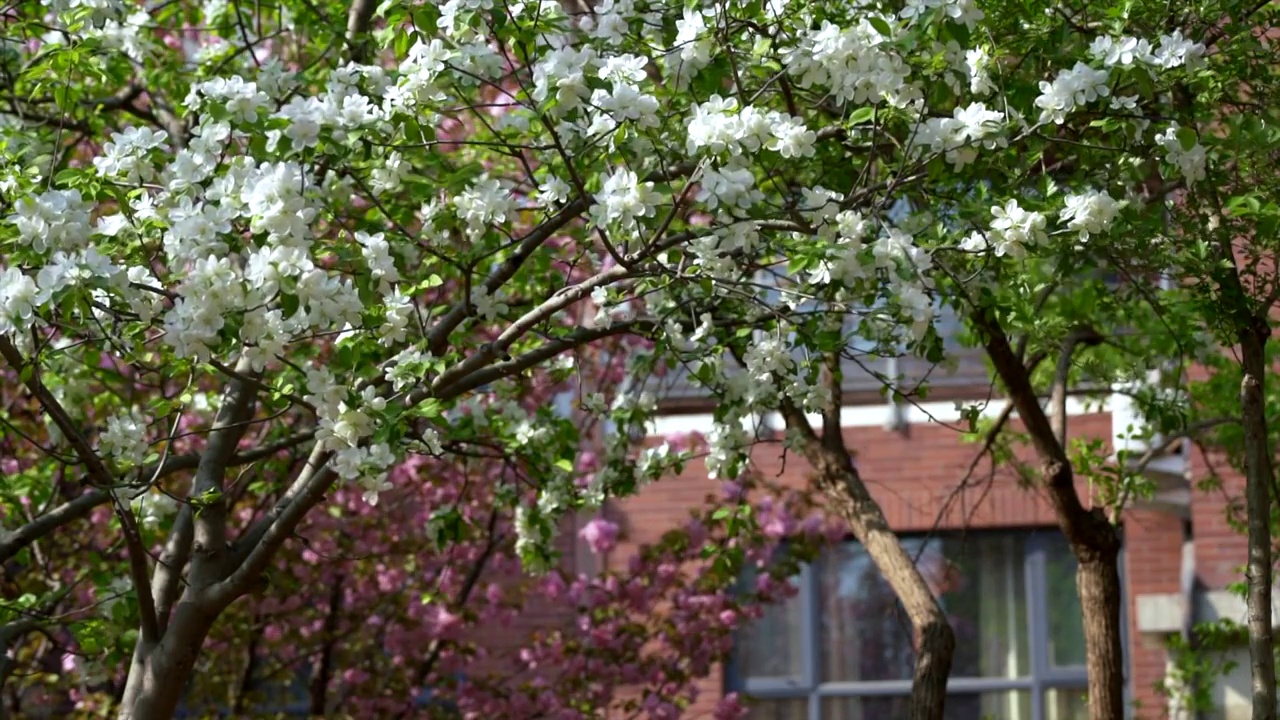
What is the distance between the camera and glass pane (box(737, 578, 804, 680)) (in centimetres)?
1183

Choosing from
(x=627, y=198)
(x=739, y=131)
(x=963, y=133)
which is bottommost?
(x=627, y=198)

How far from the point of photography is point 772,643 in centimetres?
1188

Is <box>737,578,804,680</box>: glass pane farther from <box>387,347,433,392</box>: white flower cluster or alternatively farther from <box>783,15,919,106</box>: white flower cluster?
<box>783,15,919,106</box>: white flower cluster

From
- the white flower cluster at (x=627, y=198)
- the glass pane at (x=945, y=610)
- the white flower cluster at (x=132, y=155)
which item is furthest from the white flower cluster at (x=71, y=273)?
the glass pane at (x=945, y=610)

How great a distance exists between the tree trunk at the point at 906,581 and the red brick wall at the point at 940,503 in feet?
11.1

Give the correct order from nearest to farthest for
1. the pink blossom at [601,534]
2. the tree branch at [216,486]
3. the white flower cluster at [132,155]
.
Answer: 1. the white flower cluster at [132,155]
2. the tree branch at [216,486]
3. the pink blossom at [601,534]

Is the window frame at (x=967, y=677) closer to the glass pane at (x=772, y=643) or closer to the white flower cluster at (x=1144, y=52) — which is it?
the glass pane at (x=772, y=643)

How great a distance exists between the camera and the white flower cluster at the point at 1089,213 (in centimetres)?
467

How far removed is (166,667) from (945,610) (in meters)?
6.86

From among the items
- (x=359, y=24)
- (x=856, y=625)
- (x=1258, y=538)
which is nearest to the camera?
(x=1258, y=538)

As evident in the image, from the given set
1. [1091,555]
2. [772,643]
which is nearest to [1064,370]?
[1091,555]

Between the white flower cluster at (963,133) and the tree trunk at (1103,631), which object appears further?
the tree trunk at (1103,631)

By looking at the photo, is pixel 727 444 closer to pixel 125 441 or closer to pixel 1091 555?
pixel 1091 555

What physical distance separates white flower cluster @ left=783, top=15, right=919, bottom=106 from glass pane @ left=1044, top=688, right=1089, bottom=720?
24.1ft
